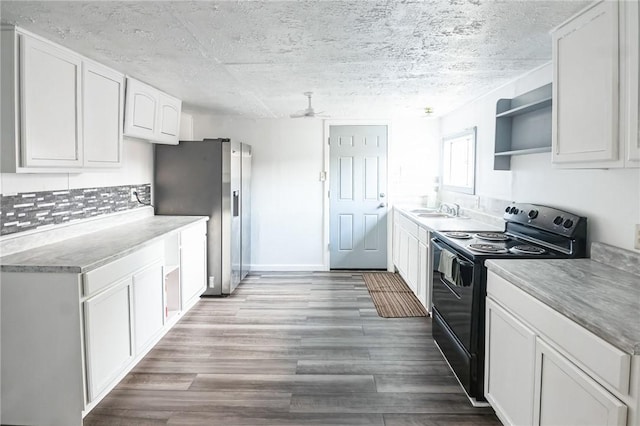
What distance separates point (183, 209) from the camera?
4.55 m

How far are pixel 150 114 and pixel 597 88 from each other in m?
3.33

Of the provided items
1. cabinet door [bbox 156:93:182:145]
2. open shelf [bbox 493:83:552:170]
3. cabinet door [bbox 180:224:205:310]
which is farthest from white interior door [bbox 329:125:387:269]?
open shelf [bbox 493:83:552:170]

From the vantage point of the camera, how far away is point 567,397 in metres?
1.56

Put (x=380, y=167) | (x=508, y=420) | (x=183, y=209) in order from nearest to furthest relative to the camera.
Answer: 1. (x=508, y=420)
2. (x=183, y=209)
3. (x=380, y=167)

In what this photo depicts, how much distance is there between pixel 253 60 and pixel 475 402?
8.46 ft

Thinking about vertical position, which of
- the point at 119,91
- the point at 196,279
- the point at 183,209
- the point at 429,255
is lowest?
the point at 196,279

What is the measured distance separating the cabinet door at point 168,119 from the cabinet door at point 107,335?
1.86 meters

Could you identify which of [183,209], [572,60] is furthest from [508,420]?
[183,209]

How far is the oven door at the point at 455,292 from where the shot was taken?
8.17ft

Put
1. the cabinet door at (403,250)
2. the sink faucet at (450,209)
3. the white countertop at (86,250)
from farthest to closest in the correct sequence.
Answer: the cabinet door at (403,250)
the sink faucet at (450,209)
the white countertop at (86,250)

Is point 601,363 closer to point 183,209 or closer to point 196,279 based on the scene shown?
point 196,279

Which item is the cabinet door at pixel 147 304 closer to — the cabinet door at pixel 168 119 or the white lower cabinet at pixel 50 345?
the white lower cabinet at pixel 50 345

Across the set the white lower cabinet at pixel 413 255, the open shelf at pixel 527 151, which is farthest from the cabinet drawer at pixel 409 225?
the open shelf at pixel 527 151

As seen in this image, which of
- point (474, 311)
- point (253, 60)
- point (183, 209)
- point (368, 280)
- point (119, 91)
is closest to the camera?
point (474, 311)
